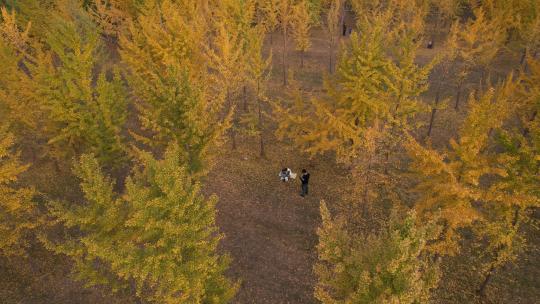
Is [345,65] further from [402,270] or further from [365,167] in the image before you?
[402,270]

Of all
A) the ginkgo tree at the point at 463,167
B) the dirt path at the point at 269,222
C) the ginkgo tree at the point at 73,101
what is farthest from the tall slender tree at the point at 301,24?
the ginkgo tree at the point at 463,167

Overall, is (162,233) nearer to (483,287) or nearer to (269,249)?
(269,249)

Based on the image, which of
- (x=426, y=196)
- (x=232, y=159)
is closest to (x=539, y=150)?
(x=426, y=196)

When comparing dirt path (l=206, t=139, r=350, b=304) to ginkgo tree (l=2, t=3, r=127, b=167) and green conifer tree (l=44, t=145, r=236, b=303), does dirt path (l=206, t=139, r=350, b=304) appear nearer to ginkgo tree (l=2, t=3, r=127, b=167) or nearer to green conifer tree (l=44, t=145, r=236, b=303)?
green conifer tree (l=44, t=145, r=236, b=303)

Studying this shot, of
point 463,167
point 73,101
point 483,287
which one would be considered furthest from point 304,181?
point 73,101

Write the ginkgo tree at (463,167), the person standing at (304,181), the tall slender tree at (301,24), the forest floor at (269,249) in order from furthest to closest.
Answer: the tall slender tree at (301,24)
the person standing at (304,181)
the forest floor at (269,249)
the ginkgo tree at (463,167)

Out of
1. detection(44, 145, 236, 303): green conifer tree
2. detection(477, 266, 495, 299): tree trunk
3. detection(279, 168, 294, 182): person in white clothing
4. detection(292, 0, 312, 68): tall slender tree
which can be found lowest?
detection(477, 266, 495, 299): tree trunk

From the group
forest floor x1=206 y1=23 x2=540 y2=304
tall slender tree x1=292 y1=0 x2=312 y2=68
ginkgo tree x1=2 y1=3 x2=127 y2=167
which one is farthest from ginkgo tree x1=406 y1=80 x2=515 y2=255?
tall slender tree x1=292 y1=0 x2=312 y2=68

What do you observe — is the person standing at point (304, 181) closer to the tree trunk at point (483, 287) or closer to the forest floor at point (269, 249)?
→ the forest floor at point (269, 249)

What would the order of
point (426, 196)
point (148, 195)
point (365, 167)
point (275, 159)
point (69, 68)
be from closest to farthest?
point (148, 195) < point (426, 196) < point (365, 167) < point (69, 68) < point (275, 159)
